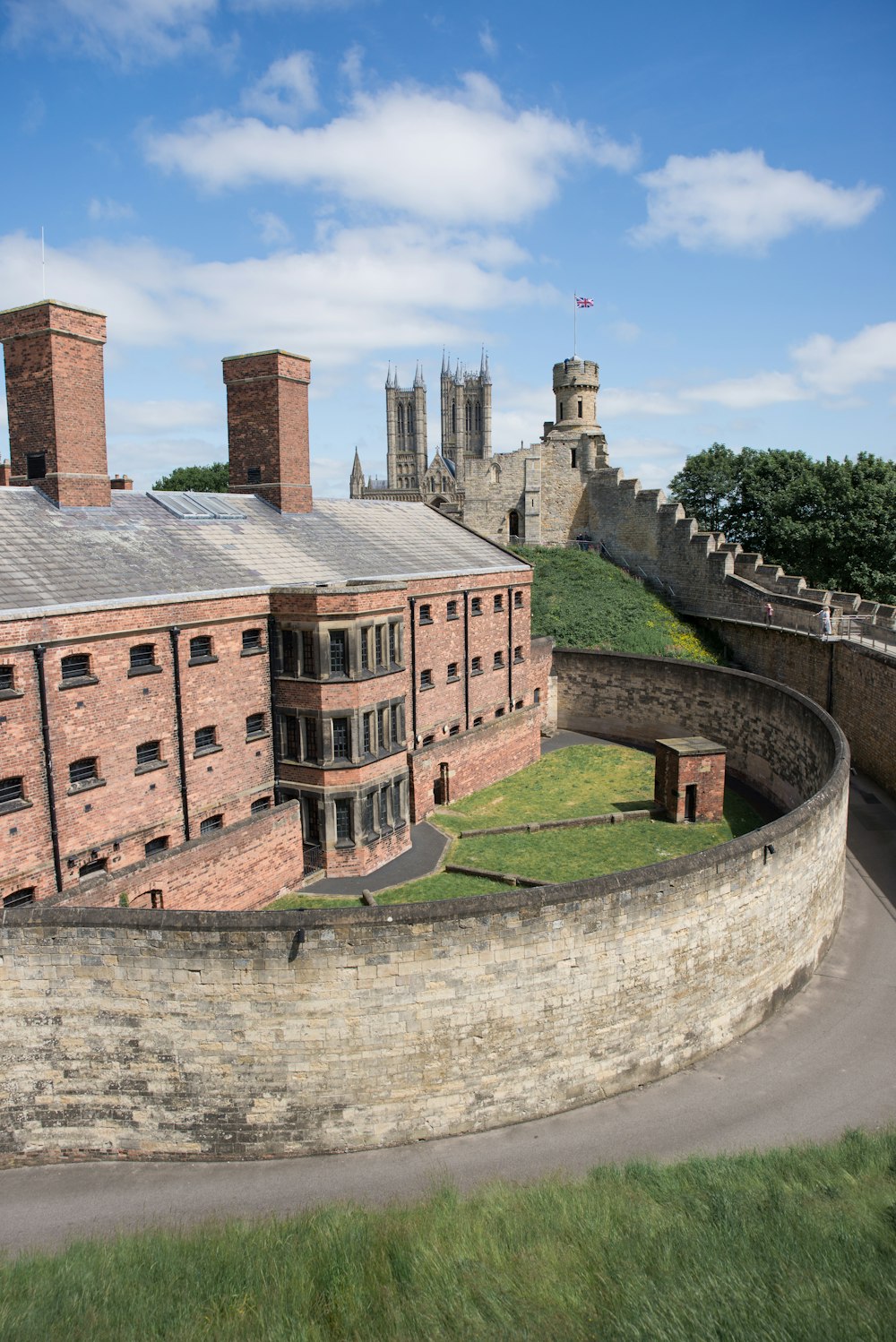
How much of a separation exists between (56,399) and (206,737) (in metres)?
9.36

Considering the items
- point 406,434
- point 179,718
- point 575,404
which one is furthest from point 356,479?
point 179,718

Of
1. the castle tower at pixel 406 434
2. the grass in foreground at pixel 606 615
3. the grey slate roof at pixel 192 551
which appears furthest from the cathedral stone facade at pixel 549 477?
the castle tower at pixel 406 434

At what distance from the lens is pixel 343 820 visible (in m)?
23.1

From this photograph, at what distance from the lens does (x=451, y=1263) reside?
998 centimetres

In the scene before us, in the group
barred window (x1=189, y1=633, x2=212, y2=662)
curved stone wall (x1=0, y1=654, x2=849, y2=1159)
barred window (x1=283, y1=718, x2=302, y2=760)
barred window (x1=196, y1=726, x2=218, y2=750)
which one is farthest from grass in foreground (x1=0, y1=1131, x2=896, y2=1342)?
barred window (x1=189, y1=633, x2=212, y2=662)

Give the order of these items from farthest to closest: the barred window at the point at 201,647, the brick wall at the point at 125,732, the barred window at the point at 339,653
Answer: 1. the barred window at the point at 339,653
2. the barred window at the point at 201,647
3. the brick wall at the point at 125,732

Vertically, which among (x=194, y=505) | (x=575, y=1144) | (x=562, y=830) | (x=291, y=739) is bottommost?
(x=575, y=1144)

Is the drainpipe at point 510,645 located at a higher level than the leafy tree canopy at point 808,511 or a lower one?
lower

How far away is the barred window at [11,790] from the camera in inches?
683

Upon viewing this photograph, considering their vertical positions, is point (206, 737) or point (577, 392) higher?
point (577, 392)

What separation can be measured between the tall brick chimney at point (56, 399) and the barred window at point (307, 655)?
6.57 meters

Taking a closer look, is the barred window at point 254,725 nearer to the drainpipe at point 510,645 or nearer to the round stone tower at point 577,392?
the drainpipe at point 510,645

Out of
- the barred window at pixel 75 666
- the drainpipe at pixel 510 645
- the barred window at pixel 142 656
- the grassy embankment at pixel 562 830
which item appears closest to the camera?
the barred window at pixel 75 666

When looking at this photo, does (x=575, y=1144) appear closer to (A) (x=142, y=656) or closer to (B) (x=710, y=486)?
(A) (x=142, y=656)
